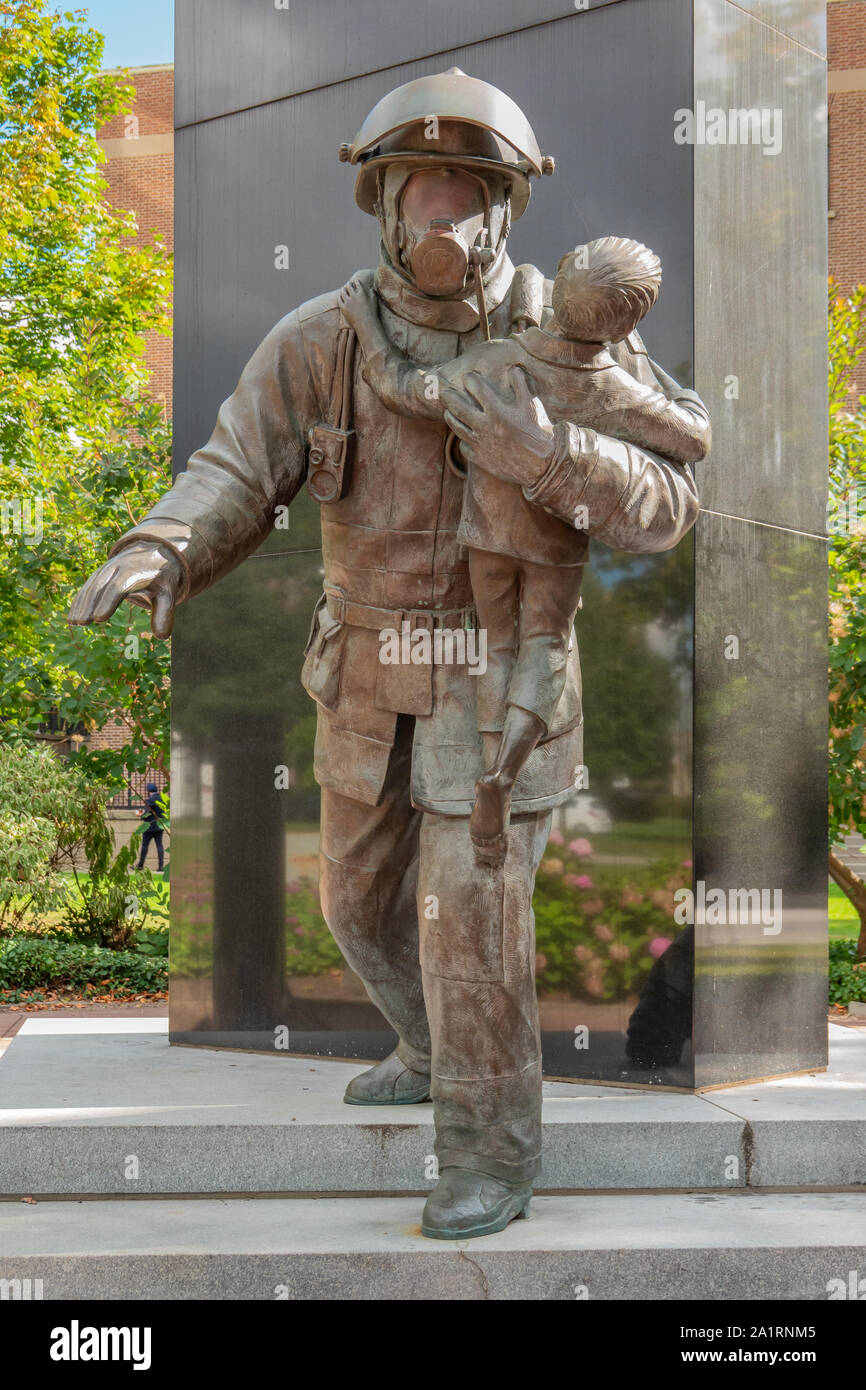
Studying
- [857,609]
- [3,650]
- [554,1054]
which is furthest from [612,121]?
[3,650]

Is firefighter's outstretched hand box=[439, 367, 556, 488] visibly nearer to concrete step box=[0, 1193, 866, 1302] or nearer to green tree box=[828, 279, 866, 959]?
A: concrete step box=[0, 1193, 866, 1302]

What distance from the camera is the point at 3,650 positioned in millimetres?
12375

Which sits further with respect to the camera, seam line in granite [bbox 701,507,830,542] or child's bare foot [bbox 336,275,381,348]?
seam line in granite [bbox 701,507,830,542]

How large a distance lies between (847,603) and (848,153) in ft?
57.4

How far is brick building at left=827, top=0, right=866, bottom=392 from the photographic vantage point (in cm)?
2442

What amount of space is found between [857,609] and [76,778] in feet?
18.4

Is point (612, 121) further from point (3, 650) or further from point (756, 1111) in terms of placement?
point (3, 650)

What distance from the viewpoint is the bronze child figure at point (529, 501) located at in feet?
9.94

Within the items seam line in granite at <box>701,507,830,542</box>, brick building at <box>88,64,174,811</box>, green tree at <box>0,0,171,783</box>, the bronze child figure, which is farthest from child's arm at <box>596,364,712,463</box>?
brick building at <box>88,64,174,811</box>

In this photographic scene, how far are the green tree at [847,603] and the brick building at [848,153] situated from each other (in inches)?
A: 572

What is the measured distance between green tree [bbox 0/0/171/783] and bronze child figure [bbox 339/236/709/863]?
691cm

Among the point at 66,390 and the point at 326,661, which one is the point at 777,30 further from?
the point at 66,390

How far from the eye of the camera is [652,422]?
3.20m
